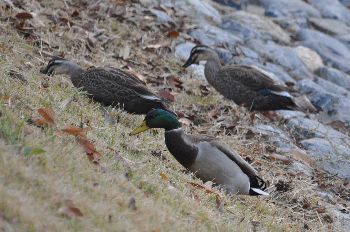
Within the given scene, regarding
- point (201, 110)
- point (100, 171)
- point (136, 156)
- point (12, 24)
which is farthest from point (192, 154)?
point (12, 24)

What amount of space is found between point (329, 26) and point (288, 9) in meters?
0.82

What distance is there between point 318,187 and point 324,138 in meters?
1.63

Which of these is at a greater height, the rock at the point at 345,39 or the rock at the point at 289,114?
the rock at the point at 289,114

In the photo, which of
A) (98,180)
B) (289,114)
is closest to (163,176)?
(98,180)

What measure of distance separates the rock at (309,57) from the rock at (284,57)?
155 millimetres

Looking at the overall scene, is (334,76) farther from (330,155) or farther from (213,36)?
(330,155)

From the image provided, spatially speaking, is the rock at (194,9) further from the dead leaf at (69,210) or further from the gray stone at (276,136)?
the dead leaf at (69,210)

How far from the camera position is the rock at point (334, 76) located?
1315cm

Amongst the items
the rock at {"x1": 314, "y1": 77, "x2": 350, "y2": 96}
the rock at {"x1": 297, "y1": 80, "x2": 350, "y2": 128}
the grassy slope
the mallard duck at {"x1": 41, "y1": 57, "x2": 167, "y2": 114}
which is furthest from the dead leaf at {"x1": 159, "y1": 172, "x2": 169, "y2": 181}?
the rock at {"x1": 314, "y1": 77, "x2": 350, "y2": 96}

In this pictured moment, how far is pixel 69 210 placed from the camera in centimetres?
458

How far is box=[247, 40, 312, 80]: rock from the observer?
1298 centimetres

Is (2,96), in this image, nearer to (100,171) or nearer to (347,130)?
(100,171)

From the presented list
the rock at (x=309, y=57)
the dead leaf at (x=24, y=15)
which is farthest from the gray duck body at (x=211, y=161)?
the rock at (x=309, y=57)

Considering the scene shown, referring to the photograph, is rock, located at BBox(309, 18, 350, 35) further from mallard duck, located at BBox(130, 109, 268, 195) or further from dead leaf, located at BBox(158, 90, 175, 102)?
mallard duck, located at BBox(130, 109, 268, 195)
